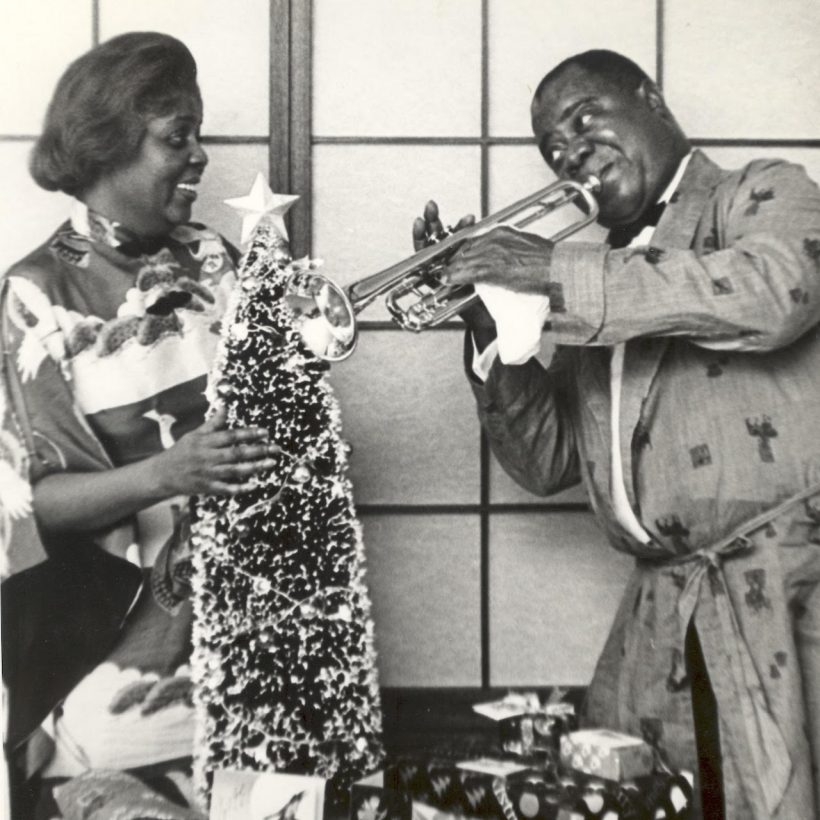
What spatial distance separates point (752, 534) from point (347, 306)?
1.87 ft

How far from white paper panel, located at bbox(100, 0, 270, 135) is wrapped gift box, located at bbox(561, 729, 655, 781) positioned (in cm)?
103

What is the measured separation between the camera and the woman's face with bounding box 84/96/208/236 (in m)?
1.53

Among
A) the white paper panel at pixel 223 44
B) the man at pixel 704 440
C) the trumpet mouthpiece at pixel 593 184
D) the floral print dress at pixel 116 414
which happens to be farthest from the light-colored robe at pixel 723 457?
the white paper panel at pixel 223 44

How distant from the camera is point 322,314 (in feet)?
4.67

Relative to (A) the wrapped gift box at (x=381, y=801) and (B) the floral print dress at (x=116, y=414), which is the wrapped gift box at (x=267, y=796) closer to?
(A) the wrapped gift box at (x=381, y=801)

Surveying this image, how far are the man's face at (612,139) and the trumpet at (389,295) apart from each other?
97mm

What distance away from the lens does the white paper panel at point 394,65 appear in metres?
1.74

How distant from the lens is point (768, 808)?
1.29 metres

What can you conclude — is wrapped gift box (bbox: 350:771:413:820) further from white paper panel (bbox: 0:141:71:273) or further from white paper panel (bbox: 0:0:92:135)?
white paper panel (bbox: 0:0:92:135)

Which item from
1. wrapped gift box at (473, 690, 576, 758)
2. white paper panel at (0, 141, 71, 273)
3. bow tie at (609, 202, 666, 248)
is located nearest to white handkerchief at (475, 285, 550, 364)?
bow tie at (609, 202, 666, 248)

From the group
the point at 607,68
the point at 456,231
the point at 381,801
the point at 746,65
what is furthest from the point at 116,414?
the point at 746,65

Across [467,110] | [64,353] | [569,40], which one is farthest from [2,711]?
[569,40]

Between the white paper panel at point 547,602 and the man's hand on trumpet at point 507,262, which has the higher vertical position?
the man's hand on trumpet at point 507,262

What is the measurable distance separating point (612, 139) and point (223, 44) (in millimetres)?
619
